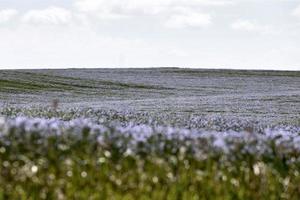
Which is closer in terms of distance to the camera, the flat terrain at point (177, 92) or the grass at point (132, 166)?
the grass at point (132, 166)

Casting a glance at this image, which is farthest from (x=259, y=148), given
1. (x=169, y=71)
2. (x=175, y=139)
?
(x=169, y=71)

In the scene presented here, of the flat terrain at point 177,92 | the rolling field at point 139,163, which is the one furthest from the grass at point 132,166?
the flat terrain at point 177,92

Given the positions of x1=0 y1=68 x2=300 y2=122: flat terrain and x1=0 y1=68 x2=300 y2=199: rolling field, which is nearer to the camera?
x1=0 y1=68 x2=300 y2=199: rolling field

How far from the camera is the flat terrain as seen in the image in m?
42.8

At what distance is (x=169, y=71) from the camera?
374 feet

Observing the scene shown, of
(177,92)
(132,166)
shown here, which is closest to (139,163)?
(132,166)

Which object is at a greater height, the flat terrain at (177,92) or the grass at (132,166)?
the grass at (132,166)

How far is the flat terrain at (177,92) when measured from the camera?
42.8 meters

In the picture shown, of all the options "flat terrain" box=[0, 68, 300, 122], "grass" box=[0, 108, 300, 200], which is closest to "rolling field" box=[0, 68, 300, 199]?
"grass" box=[0, 108, 300, 200]

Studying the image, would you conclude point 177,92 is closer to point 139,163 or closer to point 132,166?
point 132,166

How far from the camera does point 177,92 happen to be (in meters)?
73.1

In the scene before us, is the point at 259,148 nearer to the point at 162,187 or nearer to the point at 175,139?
the point at 175,139

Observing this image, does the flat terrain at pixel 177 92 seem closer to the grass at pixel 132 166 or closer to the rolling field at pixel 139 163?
the rolling field at pixel 139 163

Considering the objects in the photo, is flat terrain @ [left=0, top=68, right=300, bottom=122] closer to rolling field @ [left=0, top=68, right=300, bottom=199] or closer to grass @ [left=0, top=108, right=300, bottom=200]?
rolling field @ [left=0, top=68, right=300, bottom=199]
